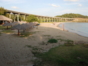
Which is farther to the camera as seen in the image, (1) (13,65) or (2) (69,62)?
(2) (69,62)

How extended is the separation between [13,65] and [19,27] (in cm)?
1010

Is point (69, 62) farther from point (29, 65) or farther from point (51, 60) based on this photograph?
point (29, 65)

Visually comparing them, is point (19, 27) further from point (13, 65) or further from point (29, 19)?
point (29, 19)

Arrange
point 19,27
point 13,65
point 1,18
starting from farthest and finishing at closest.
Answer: point 1,18
point 19,27
point 13,65

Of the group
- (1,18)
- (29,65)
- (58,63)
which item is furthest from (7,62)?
(1,18)

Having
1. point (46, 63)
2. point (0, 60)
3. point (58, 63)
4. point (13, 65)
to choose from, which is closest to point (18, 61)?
point (13, 65)

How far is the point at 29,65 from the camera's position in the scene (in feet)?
18.4

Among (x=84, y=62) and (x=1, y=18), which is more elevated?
(x=1, y=18)

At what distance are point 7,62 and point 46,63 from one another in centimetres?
217

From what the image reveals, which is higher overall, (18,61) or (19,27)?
(19,27)

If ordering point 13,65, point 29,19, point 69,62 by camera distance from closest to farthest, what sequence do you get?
point 13,65 < point 69,62 < point 29,19

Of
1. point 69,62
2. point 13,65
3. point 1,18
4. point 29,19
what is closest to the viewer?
point 13,65

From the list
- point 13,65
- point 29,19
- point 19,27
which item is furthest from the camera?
point 29,19

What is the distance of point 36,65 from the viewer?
5605 mm
